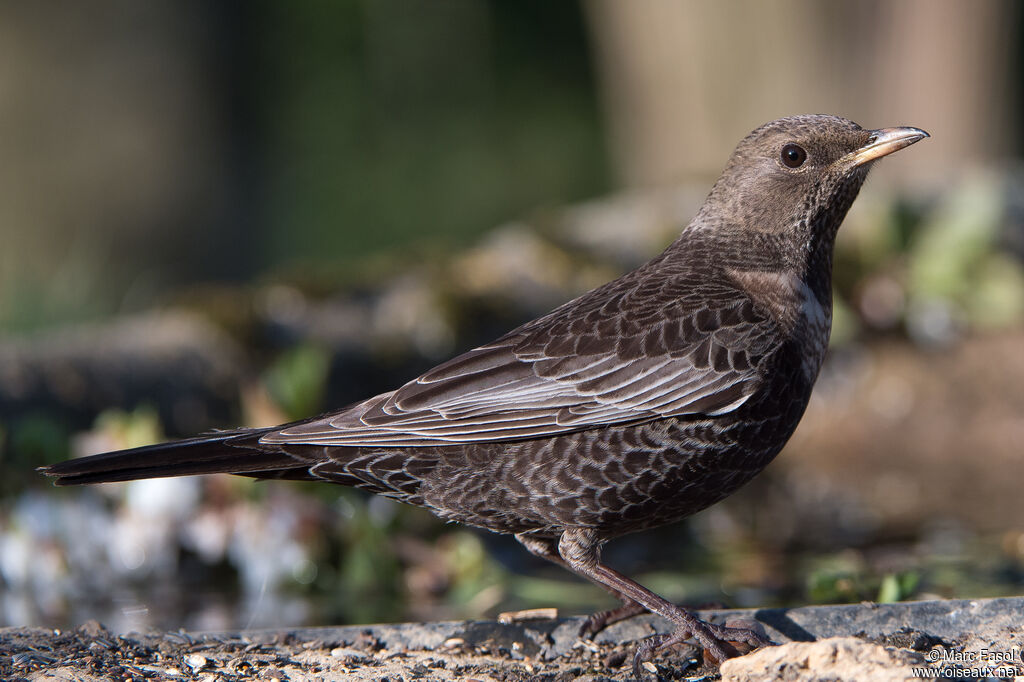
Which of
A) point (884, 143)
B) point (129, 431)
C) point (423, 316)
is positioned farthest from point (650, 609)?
point (423, 316)

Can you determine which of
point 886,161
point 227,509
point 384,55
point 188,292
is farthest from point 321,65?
point 227,509

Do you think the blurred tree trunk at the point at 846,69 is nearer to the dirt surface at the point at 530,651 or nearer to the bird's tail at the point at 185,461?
the bird's tail at the point at 185,461

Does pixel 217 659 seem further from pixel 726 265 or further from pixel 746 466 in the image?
pixel 726 265

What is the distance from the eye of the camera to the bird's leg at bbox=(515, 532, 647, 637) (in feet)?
9.77

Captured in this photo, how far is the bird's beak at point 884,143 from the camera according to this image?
133 inches

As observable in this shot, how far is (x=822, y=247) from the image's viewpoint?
3.52 metres

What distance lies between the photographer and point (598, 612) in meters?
3.12

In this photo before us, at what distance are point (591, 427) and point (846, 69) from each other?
22.7 feet

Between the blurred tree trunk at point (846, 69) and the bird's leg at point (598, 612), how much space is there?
565cm

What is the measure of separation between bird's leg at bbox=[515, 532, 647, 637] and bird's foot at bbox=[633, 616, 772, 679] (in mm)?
160

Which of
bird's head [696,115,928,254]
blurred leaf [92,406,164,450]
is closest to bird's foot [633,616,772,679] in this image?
bird's head [696,115,928,254]

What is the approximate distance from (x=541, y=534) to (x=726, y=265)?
0.97 metres

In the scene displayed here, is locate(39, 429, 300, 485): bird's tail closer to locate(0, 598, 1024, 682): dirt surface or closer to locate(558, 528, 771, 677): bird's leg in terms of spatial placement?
locate(0, 598, 1024, 682): dirt surface

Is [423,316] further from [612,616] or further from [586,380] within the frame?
[612,616]
